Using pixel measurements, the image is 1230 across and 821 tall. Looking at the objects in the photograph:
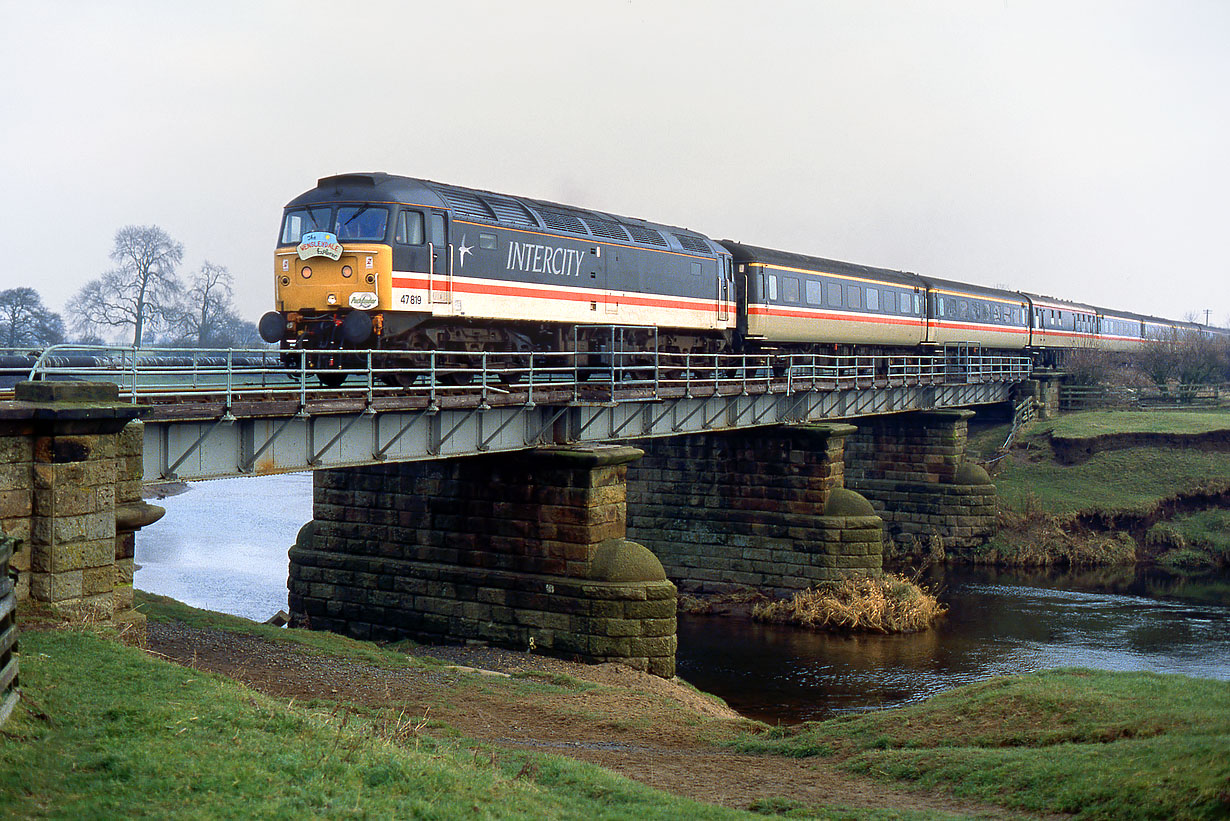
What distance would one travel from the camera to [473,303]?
21891mm

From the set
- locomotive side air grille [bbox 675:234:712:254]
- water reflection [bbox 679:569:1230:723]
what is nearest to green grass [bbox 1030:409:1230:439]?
water reflection [bbox 679:569:1230:723]

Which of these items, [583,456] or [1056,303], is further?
[1056,303]

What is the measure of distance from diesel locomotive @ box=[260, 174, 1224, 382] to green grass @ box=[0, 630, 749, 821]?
993 centimetres

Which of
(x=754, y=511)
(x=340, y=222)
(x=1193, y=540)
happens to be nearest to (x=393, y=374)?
(x=340, y=222)

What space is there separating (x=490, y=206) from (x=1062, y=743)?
15573 mm

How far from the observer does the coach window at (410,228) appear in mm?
20297

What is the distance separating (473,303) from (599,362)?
6.18m

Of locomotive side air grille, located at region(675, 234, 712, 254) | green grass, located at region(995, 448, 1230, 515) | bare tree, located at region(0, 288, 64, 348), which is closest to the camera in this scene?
locomotive side air grille, located at region(675, 234, 712, 254)

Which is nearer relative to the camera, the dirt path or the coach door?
the dirt path

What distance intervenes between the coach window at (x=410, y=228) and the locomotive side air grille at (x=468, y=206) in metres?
1.10

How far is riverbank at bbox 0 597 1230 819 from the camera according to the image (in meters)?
7.84

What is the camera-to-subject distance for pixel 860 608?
29.4 m

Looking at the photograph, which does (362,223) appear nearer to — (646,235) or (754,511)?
(646,235)

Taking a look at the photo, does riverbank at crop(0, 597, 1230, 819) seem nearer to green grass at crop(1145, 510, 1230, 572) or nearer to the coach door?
the coach door
